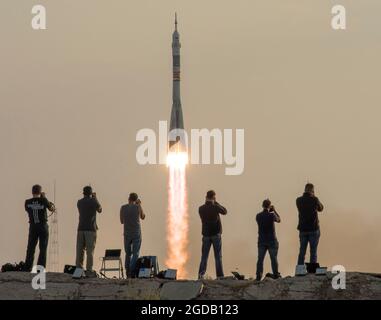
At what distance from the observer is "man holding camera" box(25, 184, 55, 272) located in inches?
2330

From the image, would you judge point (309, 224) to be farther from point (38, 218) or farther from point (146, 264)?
point (38, 218)

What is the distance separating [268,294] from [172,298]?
2781 millimetres

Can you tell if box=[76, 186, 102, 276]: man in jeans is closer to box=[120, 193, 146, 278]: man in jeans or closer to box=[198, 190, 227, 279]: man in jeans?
box=[120, 193, 146, 278]: man in jeans

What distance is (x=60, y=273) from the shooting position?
6003 centimetres

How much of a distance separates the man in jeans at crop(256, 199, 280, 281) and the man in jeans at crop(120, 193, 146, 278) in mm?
3587

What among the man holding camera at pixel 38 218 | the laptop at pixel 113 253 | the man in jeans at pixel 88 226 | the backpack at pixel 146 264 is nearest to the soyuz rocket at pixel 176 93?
the laptop at pixel 113 253

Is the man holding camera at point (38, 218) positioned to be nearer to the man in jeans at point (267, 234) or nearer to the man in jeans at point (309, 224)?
the man in jeans at point (267, 234)

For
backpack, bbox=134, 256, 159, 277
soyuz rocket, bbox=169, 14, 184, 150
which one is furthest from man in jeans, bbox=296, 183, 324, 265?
soyuz rocket, bbox=169, 14, 184, 150

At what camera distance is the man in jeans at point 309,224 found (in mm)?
59156

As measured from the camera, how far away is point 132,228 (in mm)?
60250

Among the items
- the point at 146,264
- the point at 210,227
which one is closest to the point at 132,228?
the point at 146,264

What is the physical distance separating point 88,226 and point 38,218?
5.15ft
